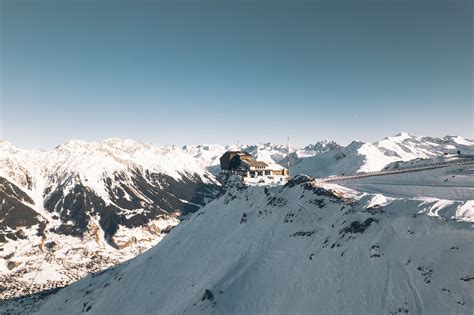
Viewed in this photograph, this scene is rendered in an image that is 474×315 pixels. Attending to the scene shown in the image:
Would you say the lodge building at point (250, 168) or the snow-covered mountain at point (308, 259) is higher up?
the lodge building at point (250, 168)

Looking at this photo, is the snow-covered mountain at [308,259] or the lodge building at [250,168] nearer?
the snow-covered mountain at [308,259]

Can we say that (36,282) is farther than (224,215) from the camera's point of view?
Yes

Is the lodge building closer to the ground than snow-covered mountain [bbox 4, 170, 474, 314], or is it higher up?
higher up

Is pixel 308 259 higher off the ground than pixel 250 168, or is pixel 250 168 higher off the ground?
pixel 250 168

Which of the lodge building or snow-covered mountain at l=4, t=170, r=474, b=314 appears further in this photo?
the lodge building

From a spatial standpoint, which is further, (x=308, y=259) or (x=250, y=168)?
(x=250, y=168)

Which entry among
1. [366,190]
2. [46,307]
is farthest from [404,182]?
[46,307]

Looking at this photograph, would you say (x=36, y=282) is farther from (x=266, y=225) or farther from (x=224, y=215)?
(x=266, y=225)

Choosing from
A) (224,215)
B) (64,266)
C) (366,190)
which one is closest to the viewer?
(366,190)
